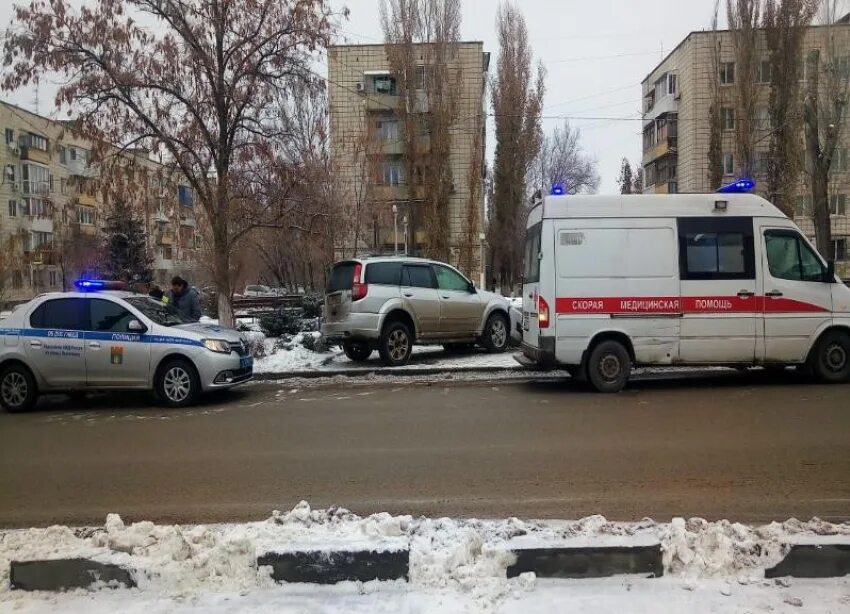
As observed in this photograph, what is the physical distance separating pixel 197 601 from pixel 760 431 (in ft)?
20.3

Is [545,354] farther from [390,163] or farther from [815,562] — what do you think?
[390,163]

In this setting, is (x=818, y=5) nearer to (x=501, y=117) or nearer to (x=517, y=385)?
(x=501, y=117)

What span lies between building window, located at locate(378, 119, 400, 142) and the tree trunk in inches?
670

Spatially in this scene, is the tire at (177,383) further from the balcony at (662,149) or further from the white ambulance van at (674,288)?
the balcony at (662,149)

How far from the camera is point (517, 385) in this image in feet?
35.3

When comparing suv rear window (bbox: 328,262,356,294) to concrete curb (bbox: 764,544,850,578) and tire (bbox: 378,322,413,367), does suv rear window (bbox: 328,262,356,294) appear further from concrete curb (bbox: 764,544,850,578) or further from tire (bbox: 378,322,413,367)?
concrete curb (bbox: 764,544,850,578)

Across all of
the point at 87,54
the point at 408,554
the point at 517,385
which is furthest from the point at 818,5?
the point at 408,554

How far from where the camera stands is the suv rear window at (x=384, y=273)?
12.3 m

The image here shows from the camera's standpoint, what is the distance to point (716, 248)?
962 centimetres

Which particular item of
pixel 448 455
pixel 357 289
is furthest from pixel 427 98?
pixel 448 455

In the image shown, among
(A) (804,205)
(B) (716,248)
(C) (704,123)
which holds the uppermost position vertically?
(C) (704,123)

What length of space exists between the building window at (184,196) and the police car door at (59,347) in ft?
17.4

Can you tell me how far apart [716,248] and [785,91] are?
21621mm

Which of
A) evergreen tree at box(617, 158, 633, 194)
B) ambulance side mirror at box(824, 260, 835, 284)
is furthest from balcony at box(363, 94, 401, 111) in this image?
evergreen tree at box(617, 158, 633, 194)
